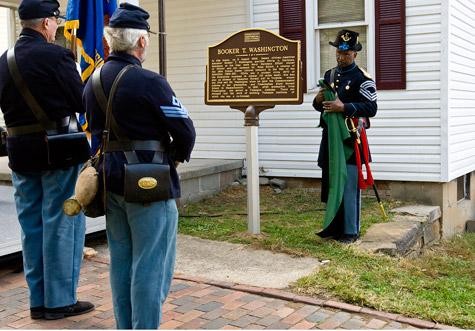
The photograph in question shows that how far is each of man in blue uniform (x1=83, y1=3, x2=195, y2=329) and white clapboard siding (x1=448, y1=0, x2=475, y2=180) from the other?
6.00 meters

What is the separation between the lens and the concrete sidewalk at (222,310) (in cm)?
415

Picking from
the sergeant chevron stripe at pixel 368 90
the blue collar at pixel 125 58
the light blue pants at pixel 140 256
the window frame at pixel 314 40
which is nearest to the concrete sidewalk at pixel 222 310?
the light blue pants at pixel 140 256

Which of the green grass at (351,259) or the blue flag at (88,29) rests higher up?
the blue flag at (88,29)

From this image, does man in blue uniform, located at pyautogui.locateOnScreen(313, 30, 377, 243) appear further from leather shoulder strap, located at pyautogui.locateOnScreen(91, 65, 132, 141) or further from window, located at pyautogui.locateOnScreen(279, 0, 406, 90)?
leather shoulder strap, located at pyautogui.locateOnScreen(91, 65, 132, 141)

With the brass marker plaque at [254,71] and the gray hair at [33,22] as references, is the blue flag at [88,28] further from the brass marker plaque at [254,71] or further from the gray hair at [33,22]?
the gray hair at [33,22]

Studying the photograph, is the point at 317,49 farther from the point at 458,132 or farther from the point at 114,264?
the point at 114,264

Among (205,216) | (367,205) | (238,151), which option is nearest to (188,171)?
(205,216)

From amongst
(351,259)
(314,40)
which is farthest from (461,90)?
(351,259)

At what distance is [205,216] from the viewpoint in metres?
7.85

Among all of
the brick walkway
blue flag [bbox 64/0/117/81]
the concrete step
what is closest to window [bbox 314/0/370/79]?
the concrete step

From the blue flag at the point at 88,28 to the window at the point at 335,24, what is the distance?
13.7ft

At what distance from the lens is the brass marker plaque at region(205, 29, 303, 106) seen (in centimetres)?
635

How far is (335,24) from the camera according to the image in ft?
29.5

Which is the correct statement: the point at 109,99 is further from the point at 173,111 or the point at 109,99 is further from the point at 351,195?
the point at 351,195
